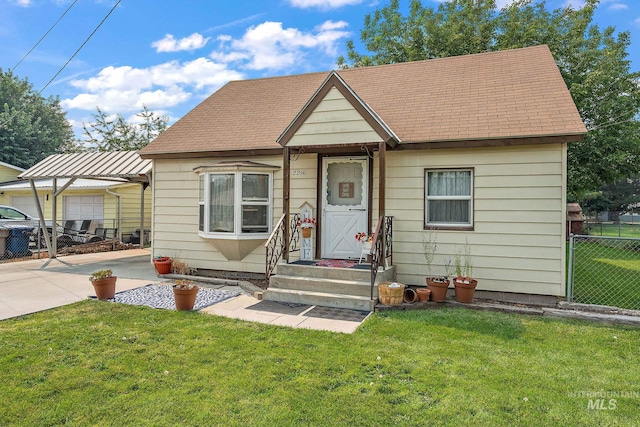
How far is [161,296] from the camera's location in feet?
23.4

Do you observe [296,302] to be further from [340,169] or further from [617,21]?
[617,21]

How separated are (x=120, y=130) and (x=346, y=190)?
2926cm

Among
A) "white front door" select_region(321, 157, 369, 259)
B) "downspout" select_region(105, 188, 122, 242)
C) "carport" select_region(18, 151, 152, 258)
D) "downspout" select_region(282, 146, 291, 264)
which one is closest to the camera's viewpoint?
"downspout" select_region(282, 146, 291, 264)

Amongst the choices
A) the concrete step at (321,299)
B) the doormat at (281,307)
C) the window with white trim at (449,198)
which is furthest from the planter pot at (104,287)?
the window with white trim at (449,198)

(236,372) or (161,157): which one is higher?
(161,157)

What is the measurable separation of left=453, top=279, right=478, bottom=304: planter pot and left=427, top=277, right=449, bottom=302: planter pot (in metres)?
0.21

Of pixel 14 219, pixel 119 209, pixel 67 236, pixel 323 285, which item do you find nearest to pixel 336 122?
pixel 323 285

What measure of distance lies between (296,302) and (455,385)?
3.61 meters

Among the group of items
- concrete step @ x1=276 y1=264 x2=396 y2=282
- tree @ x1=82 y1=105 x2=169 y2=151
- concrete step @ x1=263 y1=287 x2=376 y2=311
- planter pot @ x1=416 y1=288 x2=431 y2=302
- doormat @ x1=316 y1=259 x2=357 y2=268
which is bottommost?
concrete step @ x1=263 y1=287 x2=376 y2=311

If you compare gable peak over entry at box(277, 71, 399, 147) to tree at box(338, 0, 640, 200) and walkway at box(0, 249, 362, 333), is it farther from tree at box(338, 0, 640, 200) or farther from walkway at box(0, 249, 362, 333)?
tree at box(338, 0, 640, 200)

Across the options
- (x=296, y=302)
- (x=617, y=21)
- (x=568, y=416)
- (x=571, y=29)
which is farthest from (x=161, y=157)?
(x=617, y=21)

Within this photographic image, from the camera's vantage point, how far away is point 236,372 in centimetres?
384

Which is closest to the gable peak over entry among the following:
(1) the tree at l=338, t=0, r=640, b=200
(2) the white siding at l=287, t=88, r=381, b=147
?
(2) the white siding at l=287, t=88, r=381, b=147

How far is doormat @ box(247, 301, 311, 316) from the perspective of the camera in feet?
20.4
